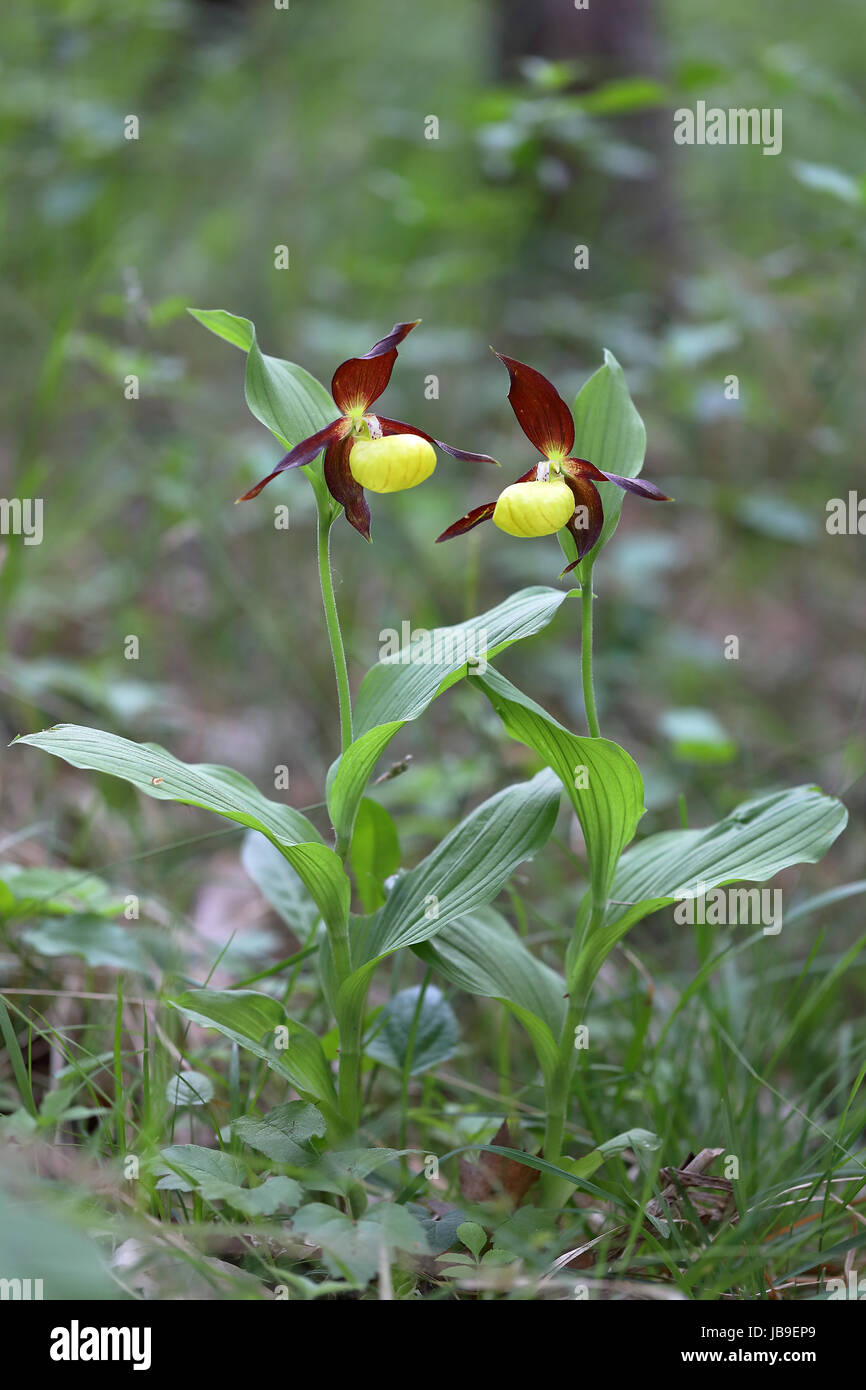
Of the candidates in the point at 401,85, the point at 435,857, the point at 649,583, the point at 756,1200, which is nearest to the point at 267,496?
the point at 649,583

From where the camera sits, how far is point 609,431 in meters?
1.05

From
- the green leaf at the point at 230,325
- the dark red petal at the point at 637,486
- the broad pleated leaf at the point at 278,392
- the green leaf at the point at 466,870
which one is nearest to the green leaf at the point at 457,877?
the green leaf at the point at 466,870

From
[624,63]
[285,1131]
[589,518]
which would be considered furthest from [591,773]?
[624,63]

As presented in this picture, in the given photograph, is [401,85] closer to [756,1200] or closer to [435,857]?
[435,857]

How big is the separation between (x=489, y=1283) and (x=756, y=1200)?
0.35 m

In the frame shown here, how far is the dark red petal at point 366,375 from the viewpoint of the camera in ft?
3.11

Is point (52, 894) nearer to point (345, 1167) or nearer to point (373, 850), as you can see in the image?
point (373, 850)

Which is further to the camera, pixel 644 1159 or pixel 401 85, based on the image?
pixel 401 85

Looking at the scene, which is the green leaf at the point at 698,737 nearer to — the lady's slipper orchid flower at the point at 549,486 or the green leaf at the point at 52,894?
the lady's slipper orchid flower at the point at 549,486

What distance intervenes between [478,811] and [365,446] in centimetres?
43

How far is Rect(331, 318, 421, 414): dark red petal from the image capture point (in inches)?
37.3

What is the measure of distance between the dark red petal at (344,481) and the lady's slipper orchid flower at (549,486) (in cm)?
10

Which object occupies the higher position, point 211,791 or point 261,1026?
point 211,791

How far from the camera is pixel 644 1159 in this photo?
41.6 inches
